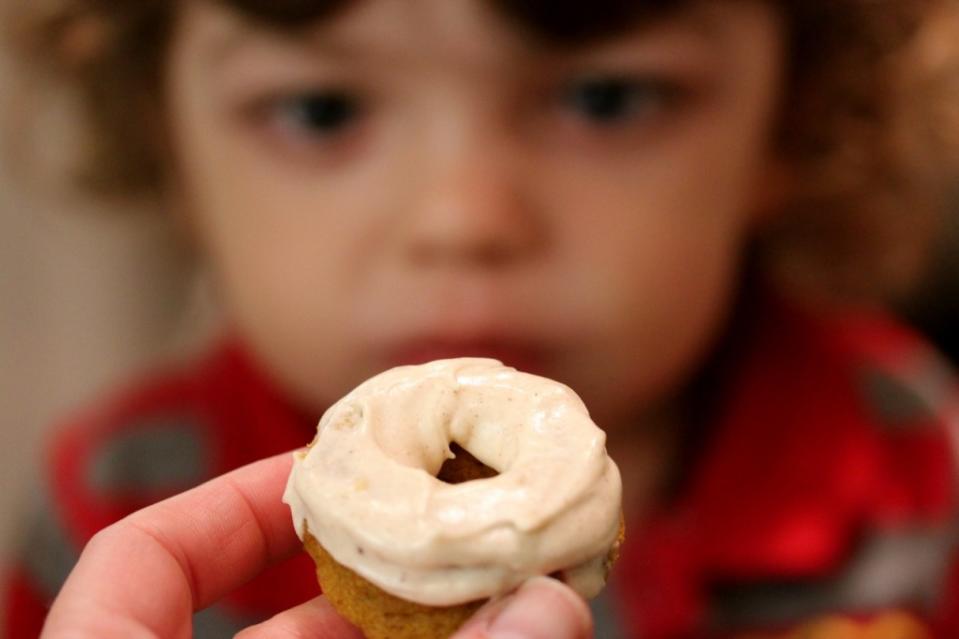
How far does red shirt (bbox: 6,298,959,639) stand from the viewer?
896 millimetres

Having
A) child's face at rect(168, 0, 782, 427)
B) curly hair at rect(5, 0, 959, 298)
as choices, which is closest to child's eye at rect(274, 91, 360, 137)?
child's face at rect(168, 0, 782, 427)

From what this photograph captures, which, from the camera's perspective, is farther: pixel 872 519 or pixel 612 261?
pixel 872 519

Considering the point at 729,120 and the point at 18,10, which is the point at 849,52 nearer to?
the point at 729,120

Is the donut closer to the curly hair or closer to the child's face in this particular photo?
the child's face

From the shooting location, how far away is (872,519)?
0.94m

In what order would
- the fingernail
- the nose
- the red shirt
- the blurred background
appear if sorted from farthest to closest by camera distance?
the blurred background, the red shirt, the nose, the fingernail

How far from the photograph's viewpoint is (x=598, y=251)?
76cm

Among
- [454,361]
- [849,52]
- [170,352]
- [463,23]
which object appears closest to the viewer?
[454,361]

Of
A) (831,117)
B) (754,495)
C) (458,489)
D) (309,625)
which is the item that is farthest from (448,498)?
(831,117)

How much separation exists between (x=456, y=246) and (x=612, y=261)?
0.12 meters

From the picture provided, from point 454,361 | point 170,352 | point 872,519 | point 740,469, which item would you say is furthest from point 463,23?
point 170,352

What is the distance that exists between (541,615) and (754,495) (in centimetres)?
64

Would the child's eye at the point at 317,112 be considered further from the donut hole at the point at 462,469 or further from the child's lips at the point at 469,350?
the donut hole at the point at 462,469

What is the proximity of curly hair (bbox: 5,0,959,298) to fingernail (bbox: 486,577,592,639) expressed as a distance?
62 centimetres
